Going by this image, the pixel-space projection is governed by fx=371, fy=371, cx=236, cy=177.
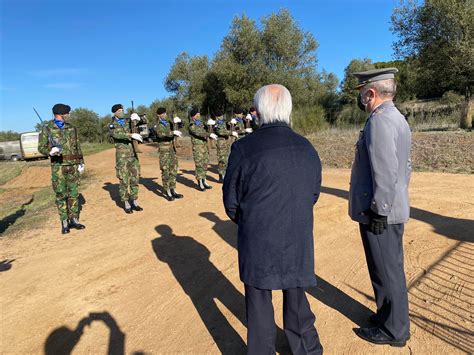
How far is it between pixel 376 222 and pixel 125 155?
248 inches

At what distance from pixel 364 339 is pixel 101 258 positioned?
3737mm

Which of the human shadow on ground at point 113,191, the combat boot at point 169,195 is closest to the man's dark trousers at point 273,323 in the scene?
the combat boot at point 169,195

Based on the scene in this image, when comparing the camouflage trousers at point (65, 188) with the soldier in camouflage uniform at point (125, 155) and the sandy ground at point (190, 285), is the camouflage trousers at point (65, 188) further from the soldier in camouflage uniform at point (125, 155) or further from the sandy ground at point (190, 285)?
the soldier in camouflage uniform at point (125, 155)

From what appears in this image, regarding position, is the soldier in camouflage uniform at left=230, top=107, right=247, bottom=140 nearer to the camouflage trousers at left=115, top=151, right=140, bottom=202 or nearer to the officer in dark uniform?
the camouflage trousers at left=115, top=151, right=140, bottom=202

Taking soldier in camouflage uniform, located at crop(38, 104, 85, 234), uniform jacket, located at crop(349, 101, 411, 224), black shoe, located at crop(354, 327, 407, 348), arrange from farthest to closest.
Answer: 1. soldier in camouflage uniform, located at crop(38, 104, 85, 234)
2. black shoe, located at crop(354, 327, 407, 348)
3. uniform jacket, located at crop(349, 101, 411, 224)

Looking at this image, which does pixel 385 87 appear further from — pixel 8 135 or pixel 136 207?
pixel 8 135

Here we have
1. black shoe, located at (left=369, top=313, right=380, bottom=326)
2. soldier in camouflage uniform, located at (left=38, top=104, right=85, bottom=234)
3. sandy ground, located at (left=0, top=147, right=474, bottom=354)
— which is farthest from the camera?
soldier in camouflage uniform, located at (left=38, top=104, right=85, bottom=234)

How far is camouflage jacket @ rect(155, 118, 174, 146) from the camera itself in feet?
28.9

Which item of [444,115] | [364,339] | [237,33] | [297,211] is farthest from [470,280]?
[237,33]

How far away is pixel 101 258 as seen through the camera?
528cm

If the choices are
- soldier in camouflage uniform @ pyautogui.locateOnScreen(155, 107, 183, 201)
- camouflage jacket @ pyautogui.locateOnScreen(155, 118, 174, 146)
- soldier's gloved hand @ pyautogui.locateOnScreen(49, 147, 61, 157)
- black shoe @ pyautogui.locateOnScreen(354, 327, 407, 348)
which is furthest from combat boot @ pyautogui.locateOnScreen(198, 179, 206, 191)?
black shoe @ pyautogui.locateOnScreen(354, 327, 407, 348)

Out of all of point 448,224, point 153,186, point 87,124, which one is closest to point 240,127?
point 153,186

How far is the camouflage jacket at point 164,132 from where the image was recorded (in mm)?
8820

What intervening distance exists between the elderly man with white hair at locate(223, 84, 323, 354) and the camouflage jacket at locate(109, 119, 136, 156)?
580cm
